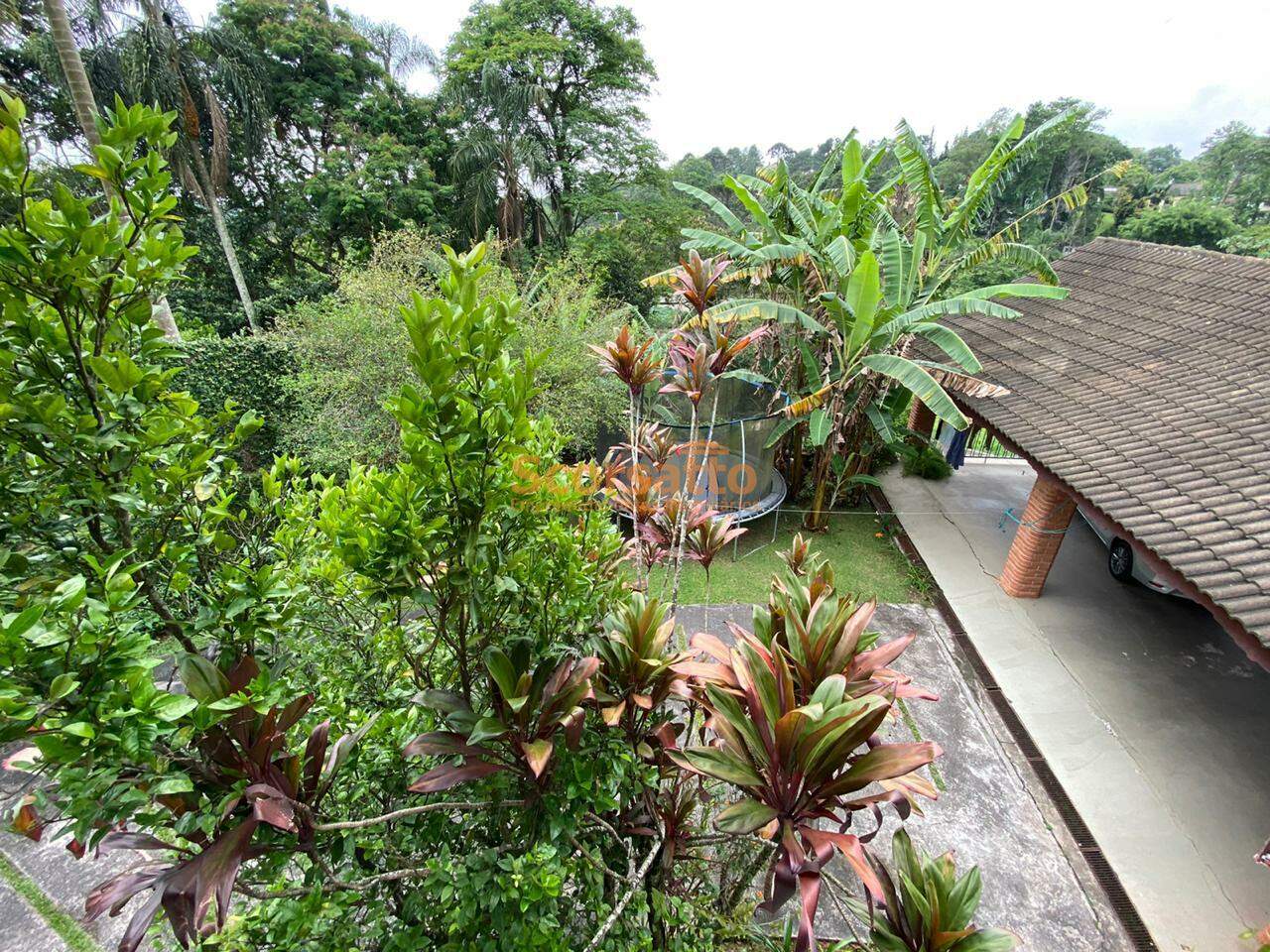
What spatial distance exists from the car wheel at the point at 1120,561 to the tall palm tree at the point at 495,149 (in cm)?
1295

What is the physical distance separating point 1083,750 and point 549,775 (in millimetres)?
5133

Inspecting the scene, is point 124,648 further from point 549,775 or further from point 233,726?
point 549,775

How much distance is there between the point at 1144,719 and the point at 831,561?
3.31 meters

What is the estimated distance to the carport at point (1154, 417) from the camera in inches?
153

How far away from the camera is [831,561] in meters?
7.38

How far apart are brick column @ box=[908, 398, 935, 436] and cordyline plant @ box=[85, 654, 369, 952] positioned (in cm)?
1080

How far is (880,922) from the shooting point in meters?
1.93

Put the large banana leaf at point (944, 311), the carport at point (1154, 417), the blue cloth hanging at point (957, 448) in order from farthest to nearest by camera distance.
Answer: the blue cloth hanging at point (957, 448)
the large banana leaf at point (944, 311)
the carport at point (1154, 417)

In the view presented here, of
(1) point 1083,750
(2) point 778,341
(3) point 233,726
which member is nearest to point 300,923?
(3) point 233,726

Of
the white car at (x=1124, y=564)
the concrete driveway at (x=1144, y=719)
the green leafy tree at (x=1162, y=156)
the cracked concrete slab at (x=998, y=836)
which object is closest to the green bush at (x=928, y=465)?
the concrete driveway at (x=1144, y=719)

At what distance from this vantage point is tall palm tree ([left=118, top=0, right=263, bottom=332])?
32.2 ft

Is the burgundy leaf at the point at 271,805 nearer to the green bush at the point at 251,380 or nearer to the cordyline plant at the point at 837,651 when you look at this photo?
the cordyline plant at the point at 837,651

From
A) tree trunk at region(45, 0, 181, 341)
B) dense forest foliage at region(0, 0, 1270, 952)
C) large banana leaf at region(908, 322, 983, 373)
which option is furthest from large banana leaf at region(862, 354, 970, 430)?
tree trunk at region(45, 0, 181, 341)

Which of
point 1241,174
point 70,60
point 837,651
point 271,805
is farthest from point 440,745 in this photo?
point 1241,174
